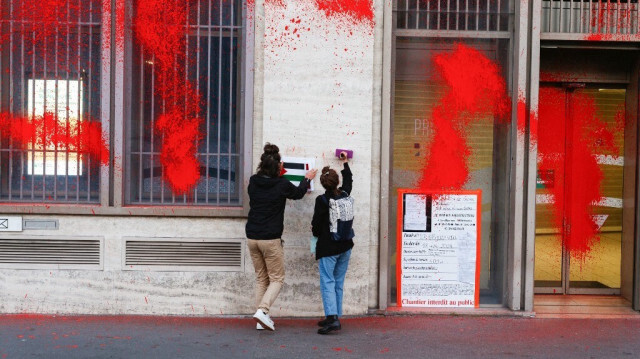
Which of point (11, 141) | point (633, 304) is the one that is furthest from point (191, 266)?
point (633, 304)

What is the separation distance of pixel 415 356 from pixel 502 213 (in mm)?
2428

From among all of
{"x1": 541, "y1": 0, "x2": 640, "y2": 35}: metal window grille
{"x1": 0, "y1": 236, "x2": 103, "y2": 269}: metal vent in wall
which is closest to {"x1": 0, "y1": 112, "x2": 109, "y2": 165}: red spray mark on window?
{"x1": 0, "y1": 236, "x2": 103, "y2": 269}: metal vent in wall

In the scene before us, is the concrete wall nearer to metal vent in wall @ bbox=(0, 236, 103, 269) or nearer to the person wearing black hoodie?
metal vent in wall @ bbox=(0, 236, 103, 269)

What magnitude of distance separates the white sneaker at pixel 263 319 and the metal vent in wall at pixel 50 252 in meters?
1.89

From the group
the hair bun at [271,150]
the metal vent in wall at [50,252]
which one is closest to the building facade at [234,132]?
the metal vent in wall at [50,252]

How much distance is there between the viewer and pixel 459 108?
878 cm

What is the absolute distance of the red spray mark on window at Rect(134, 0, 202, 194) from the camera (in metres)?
8.50

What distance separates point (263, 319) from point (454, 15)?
3871mm

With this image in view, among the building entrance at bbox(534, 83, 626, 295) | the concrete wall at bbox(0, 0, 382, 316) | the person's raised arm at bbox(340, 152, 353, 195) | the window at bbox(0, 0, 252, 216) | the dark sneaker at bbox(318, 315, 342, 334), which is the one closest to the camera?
the dark sneaker at bbox(318, 315, 342, 334)

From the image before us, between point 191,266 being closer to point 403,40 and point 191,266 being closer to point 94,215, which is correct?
point 94,215

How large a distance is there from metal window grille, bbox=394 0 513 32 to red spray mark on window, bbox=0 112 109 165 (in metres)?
3.53

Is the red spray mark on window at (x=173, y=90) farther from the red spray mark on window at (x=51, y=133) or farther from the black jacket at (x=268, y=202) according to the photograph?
the black jacket at (x=268, y=202)

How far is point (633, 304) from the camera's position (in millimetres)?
8945

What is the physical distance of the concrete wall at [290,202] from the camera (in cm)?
831
